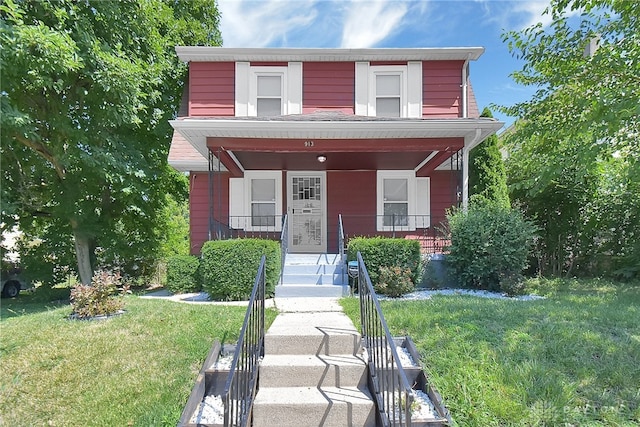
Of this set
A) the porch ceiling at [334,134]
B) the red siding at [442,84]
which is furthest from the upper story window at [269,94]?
the red siding at [442,84]

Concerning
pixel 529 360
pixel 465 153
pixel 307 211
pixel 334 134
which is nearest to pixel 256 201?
pixel 307 211

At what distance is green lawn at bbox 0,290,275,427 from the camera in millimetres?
2967

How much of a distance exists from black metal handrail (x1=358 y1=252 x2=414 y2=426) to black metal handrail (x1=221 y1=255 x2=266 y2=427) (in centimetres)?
102

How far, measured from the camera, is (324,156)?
892 cm

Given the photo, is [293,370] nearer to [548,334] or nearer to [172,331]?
[172,331]

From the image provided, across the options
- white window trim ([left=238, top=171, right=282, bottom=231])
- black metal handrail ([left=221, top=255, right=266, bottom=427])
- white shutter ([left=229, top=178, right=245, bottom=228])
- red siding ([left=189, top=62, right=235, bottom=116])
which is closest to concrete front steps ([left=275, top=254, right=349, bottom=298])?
white window trim ([left=238, top=171, right=282, bottom=231])

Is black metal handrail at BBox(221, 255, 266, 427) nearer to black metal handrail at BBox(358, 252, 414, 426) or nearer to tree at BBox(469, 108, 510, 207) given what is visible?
black metal handrail at BBox(358, 252, 414, 426)

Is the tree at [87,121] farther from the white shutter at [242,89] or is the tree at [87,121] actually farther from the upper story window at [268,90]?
the upper story window at [268,90]

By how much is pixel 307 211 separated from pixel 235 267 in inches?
161

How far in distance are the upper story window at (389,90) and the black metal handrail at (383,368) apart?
671 centimetres

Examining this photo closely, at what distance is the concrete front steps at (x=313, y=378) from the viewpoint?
3.08 m

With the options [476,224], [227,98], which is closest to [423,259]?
[476,224]

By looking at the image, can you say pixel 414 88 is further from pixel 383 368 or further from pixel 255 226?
pixel 383 368

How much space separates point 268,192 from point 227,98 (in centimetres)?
271
